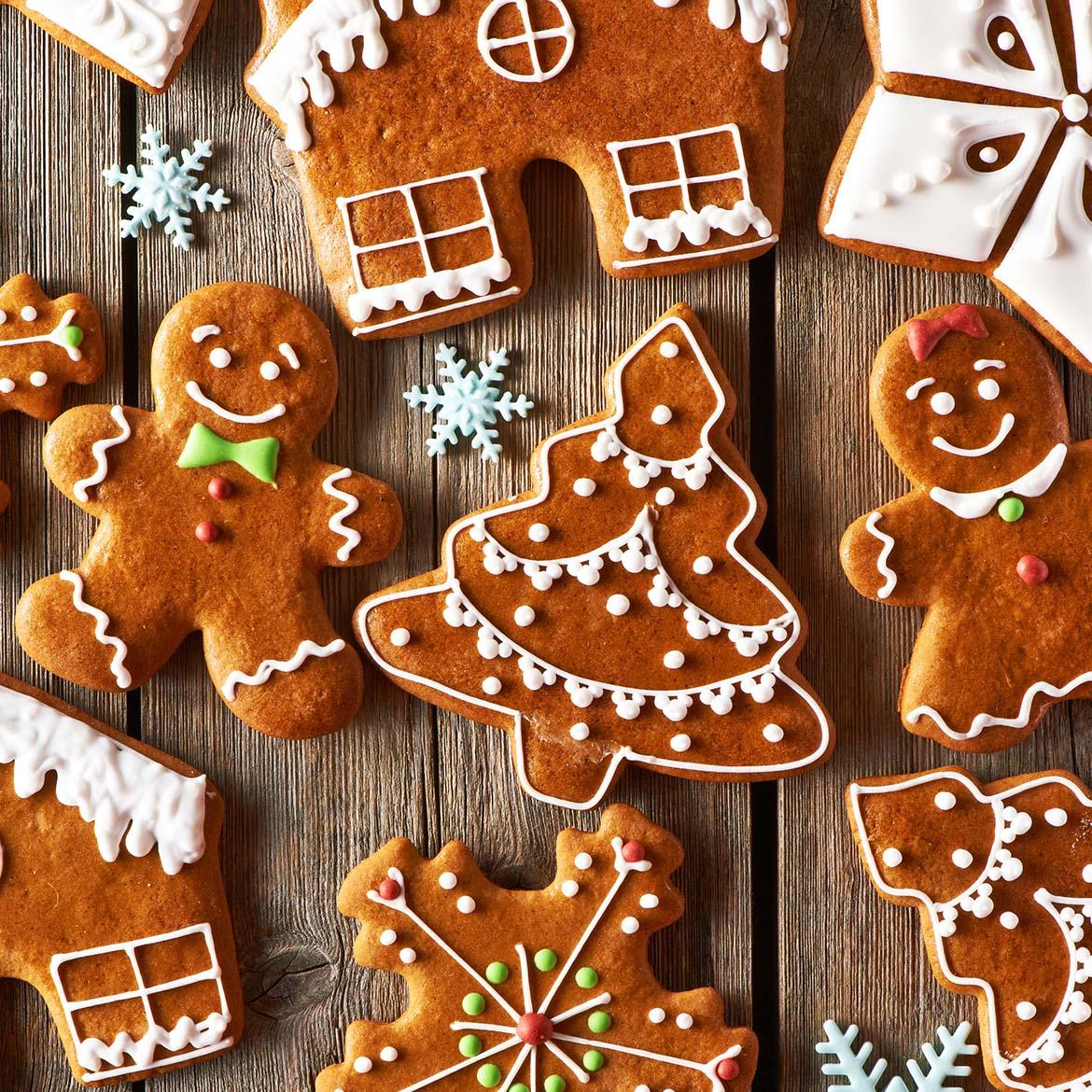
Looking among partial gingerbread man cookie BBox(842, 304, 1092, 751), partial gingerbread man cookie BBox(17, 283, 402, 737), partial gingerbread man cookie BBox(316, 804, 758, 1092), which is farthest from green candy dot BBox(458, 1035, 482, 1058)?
partial gingerbread man cookie BBox(842, 304, 1092, 751)

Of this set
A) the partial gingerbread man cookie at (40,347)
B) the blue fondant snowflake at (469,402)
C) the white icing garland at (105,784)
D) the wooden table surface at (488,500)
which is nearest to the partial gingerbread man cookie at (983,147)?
the wooden table surface at (488,500)

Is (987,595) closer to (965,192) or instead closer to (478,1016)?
(965,192)

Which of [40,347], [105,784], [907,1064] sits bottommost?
[907,1064]

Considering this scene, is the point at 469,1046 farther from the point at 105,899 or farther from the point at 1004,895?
the point at 1004,895

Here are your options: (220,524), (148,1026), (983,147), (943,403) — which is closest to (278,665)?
(220,524)

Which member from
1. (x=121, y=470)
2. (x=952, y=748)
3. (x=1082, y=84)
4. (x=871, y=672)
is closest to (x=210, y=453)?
(x=121, y=470)

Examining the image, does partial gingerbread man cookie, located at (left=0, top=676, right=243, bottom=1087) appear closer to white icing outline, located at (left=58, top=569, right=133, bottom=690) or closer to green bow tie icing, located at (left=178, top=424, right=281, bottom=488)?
white icing outline, located at (left=58, top=569, right=133, bottom=690)

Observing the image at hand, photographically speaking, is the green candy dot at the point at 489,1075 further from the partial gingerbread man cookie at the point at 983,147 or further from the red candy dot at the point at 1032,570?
the partial gingerbread man cookie at the point at 983,147
